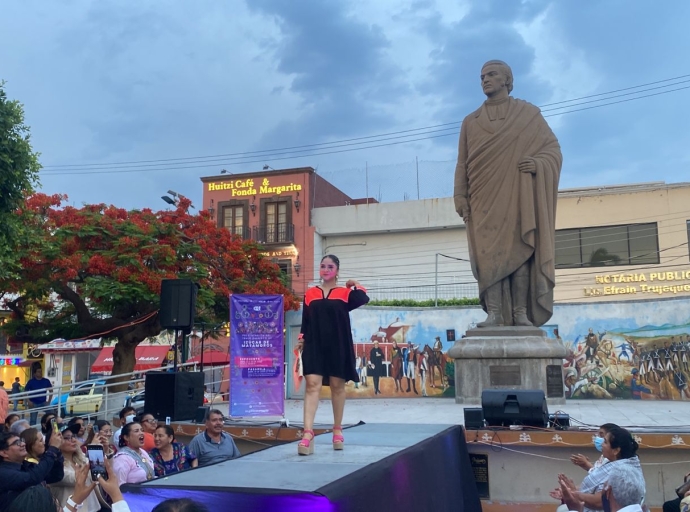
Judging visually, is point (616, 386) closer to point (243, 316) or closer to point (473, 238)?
point (473, 238)

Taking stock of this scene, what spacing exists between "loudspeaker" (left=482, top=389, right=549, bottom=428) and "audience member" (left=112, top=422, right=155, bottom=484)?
336cm

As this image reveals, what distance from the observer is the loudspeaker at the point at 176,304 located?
32.4 feet

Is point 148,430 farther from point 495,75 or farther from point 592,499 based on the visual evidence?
point 495,75

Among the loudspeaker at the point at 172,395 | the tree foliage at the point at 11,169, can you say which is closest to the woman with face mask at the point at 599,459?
the loudspeaker at the point at 172,395

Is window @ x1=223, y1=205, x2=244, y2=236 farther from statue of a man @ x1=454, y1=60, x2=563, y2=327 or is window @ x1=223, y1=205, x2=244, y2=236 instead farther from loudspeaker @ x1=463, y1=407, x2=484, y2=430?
loudspeaker @ x1=463, y1=407, x2=484, y2=430

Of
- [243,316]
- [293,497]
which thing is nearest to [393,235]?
[243,316]

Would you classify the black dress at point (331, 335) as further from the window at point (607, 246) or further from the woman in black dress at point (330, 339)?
the window at point (607, 246)

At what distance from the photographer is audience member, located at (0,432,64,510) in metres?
4.14

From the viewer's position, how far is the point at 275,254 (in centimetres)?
3009

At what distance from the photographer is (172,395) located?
8484mm

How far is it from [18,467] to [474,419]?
417 cm

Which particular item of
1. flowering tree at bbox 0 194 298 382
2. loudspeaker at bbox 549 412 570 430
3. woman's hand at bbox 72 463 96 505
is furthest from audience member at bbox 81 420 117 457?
flowering tree at bbox 0 194 298 382

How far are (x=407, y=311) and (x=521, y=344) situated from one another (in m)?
10.2

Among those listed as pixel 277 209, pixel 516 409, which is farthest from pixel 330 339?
pixel 277 209
